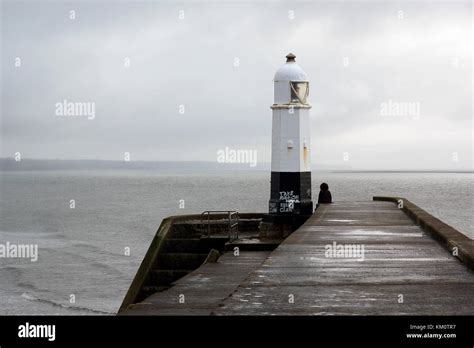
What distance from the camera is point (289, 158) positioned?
2239 centimetres

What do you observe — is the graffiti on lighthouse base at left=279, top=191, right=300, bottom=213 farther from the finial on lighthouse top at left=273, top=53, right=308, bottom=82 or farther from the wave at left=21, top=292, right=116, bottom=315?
the wave at left=21, top=292, right=116, bottom=315

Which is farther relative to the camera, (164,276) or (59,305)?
(59,305)

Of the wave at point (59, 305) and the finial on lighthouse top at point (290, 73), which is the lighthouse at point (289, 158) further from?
the wave at point (59, 305)

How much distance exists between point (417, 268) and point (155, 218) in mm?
65685

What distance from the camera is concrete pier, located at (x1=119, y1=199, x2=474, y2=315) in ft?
31.3

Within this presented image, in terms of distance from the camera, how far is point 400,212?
892 inches

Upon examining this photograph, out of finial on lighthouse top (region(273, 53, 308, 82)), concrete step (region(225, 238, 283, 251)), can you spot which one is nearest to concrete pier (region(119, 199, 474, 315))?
concrete step (region(225, 238, 283, 251))

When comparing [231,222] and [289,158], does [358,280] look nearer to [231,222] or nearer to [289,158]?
A: [289,158]
